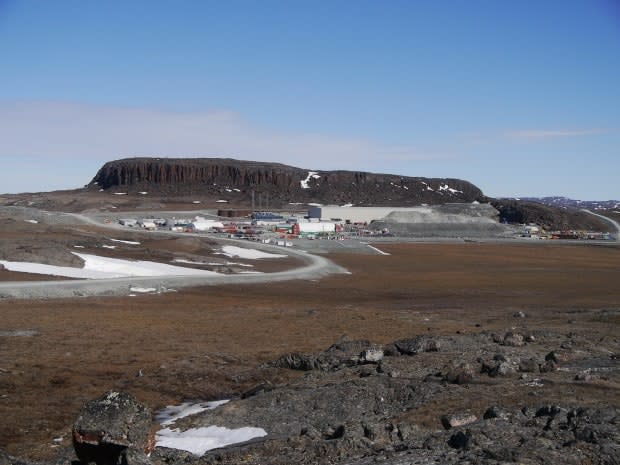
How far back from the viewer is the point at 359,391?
49.7 feet

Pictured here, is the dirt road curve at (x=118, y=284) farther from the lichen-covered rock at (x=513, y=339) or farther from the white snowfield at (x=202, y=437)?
the lichen-covered rock at (x=513, y=339)

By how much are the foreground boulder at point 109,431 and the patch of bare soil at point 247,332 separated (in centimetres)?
366

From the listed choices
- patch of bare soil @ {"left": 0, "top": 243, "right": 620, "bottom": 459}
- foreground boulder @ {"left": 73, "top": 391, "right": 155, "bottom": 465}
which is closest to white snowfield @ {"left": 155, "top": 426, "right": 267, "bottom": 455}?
patch of bare soil @ {"left": 0, "top": 243, "right": 620, "bottom": 459}

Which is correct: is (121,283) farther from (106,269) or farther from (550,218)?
(550,218)

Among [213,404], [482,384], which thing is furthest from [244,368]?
[482,384]

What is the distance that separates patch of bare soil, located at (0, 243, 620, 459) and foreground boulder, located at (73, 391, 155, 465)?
3.66m

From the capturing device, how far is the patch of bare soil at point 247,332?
14820mm

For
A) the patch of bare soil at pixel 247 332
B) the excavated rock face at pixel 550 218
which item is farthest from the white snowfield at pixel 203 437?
the excavated rock face at pixel 550 218

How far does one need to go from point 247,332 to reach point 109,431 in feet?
57.5

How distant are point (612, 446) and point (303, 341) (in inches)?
650

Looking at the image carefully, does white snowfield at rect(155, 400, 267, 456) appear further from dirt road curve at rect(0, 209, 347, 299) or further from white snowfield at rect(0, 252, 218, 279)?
white snowfield at rect(0, 252, 218, 279)

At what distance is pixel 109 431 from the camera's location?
9.93m

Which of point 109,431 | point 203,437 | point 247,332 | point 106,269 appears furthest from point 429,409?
point 106,269

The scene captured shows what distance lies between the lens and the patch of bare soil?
14820mm
